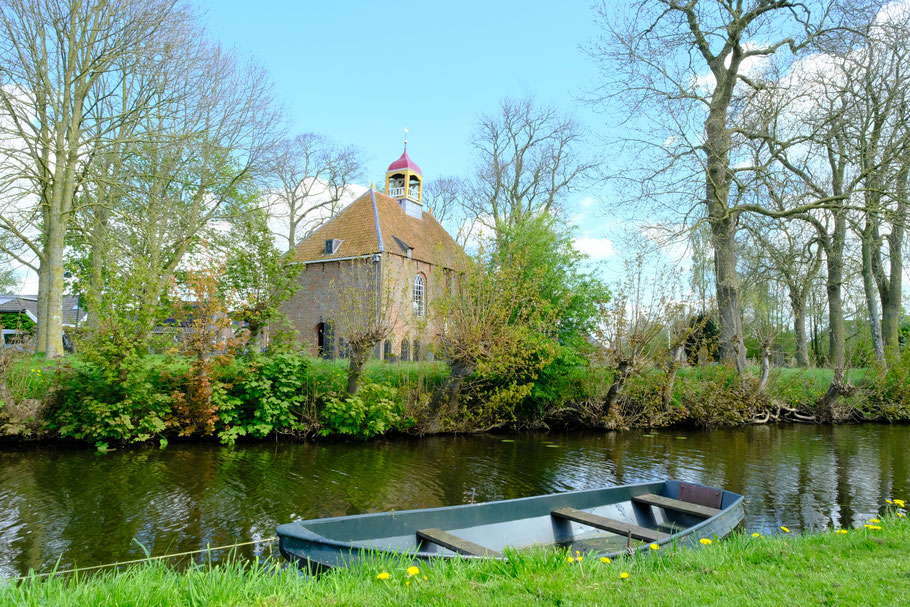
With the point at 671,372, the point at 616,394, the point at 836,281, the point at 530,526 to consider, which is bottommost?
the point at 530,526

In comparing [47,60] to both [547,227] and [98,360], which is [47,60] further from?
[547,227]

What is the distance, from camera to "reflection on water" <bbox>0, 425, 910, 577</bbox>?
6.69 m

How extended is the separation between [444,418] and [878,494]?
8.47 meters

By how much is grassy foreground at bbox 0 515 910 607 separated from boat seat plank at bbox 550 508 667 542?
975mm

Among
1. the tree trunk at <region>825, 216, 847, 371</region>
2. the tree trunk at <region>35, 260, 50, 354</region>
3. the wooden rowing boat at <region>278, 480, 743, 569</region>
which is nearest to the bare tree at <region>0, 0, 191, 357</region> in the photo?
the tree trunk at <region>35, 260, 50, 354</region>

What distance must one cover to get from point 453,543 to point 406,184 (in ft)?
101

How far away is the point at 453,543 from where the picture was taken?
493cm

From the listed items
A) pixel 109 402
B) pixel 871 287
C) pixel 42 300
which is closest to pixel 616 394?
pixel 109 402

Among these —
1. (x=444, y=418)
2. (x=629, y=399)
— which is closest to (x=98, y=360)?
(x=444, y=418)

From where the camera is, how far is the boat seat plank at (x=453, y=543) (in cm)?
470

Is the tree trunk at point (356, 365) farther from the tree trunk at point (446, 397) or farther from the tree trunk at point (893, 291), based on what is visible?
the tree trunk at point (893, 291)

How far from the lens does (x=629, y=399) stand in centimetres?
1645

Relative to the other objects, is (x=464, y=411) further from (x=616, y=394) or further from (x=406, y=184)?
(x=406, y=184)

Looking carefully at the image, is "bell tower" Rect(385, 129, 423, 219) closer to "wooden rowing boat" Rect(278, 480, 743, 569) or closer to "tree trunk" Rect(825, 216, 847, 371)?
"tree trunk" Rect(825, 216, 847, 371)
